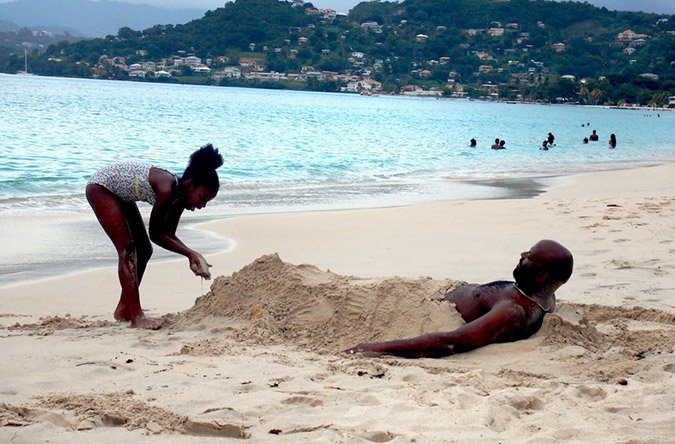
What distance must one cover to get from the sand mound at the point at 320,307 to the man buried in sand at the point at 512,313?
220 mm

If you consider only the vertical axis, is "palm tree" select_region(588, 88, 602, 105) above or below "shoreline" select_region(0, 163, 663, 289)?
above

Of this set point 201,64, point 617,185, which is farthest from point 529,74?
point 617,185

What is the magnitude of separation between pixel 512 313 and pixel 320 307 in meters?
1.24

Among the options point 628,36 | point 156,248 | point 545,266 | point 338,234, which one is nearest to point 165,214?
point 545,266

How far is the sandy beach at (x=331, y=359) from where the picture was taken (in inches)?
114

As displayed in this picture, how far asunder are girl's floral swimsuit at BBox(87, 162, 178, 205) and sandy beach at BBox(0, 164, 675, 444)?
32.6 inches

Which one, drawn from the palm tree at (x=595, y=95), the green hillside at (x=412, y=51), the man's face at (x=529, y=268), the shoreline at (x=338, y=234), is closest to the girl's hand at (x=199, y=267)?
the shoreline at (x=338, y=234)

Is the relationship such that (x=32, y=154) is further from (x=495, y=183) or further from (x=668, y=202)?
(x=668, y=202)

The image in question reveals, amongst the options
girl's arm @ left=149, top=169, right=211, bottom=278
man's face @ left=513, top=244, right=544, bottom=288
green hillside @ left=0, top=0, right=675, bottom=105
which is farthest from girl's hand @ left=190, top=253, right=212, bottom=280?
green hillside @ left=0, top=0, right=675, bottom=105

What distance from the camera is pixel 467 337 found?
4.14m

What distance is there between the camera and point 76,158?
17.8m

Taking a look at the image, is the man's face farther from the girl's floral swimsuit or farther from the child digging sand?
the girl's floral swimsuit

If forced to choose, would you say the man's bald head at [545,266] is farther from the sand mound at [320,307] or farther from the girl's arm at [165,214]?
the girl's arm at [165,214]

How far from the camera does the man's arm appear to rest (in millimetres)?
4105
